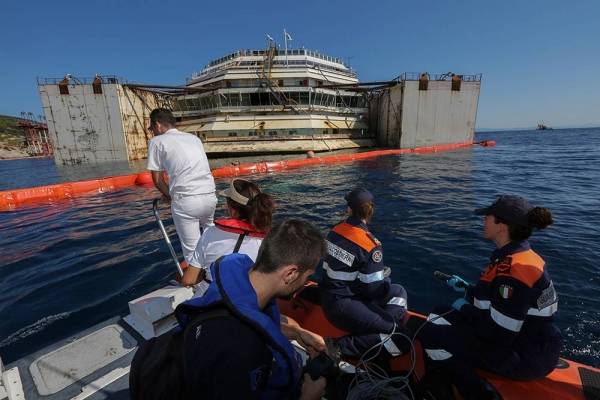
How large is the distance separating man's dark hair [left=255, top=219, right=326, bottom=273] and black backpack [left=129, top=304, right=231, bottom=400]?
321 mm

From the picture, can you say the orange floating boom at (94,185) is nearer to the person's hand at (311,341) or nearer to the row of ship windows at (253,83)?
the row of ship windows at (253,83)

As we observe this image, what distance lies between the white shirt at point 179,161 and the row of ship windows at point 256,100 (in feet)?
81.6

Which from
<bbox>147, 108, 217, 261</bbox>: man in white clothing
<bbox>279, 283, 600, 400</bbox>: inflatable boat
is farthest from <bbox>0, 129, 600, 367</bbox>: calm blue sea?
<bbox>147, 108, 217, 261</bbox>: man in white clothing

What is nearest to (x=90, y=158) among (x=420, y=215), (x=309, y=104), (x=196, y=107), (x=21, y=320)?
(x=196, y=107)

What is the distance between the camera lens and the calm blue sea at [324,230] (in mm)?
4199

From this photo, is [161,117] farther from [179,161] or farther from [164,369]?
[164,369]

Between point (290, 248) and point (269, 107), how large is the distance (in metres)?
27.4

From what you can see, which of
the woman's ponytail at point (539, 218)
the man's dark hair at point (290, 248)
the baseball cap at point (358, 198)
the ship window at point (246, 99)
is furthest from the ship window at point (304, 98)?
the man's dark hair at point (290, 248)

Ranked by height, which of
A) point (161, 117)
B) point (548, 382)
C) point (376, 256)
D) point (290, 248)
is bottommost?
point (548, 382)

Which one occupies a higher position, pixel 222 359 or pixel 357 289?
pixel 222 359

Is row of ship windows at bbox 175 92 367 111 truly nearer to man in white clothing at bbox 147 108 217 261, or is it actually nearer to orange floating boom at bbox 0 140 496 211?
orange floating boom at bbox 0 140 496 211

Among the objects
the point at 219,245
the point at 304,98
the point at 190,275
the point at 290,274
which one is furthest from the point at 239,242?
the point at 304,98

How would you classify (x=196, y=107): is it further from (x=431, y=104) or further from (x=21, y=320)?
(x=21, y=320)

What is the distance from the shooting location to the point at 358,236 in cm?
292
